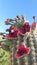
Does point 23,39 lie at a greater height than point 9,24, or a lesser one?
lesser

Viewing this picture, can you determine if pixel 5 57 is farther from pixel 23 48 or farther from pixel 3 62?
pixel 23 48

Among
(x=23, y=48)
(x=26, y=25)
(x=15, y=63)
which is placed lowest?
(x=15, y=63)

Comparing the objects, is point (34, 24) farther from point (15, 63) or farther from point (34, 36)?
point (15, 63)

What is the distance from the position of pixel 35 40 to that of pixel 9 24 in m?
0.39

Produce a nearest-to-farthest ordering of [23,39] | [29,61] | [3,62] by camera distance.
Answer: [29,61], [23,39], [3,62]

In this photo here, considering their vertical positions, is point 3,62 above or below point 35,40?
below

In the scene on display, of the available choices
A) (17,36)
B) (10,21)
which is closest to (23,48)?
(17,36)

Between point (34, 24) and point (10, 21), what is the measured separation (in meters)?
0.26

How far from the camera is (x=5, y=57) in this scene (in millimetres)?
2145

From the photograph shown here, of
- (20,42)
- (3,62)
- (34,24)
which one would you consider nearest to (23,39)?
(20,42)

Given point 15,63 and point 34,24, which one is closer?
point 15,63

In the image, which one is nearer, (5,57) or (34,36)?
(34,36)

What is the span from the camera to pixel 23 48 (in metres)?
1.93

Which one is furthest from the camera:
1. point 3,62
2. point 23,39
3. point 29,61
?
point 3,62
